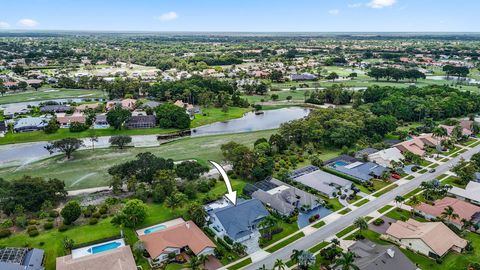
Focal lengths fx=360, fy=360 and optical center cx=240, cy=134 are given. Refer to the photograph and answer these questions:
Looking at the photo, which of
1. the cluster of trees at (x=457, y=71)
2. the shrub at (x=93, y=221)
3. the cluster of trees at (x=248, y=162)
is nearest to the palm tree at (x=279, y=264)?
the cluster of trees at (x=248, y=162)

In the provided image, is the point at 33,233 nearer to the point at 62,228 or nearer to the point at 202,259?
the point at 62,228

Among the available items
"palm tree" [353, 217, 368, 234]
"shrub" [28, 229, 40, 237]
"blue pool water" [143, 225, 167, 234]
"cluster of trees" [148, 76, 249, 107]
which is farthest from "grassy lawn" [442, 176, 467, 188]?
"cluster of trees" [148, 76, 249, 107]

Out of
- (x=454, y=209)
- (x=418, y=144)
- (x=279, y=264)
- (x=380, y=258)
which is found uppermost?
(x=418, y=144)

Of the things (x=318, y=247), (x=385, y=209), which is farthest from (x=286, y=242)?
(x=385, y=209)

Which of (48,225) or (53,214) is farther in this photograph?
(53,214)

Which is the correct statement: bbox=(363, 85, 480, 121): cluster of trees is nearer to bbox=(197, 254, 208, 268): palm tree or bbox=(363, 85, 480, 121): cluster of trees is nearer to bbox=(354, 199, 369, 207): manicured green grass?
bbox=(354, 199, 369, 207): manicured green grass

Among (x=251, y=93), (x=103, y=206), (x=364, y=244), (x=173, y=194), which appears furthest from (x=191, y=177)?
(x=251, y=93)

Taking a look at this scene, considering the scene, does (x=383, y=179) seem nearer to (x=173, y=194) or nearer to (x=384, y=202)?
(x=384, y=202)
